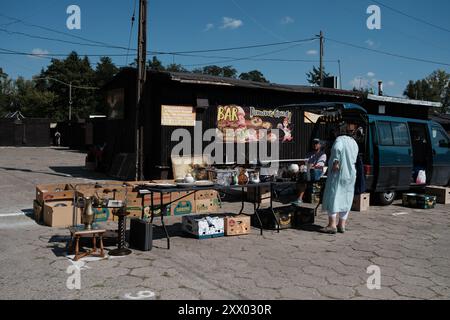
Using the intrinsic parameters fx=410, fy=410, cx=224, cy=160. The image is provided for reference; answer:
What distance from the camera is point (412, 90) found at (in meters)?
76.1

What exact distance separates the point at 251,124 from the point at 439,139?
19.7 ft

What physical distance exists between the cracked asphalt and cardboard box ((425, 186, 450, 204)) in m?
3.62

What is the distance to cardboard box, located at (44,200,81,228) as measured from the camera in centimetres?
801

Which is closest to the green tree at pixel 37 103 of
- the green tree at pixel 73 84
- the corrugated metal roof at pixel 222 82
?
the green tree at pixel 73 84

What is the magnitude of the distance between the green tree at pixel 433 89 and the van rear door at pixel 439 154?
67.8m

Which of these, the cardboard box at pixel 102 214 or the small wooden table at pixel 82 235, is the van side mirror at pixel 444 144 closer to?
the cardboard box at pixel 102 214

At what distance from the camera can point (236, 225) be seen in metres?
7.77

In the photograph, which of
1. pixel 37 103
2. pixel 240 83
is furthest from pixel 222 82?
pixel 37 103

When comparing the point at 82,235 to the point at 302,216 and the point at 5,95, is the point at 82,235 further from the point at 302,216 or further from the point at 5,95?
the point at 5,95

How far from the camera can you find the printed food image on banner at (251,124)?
14.1m

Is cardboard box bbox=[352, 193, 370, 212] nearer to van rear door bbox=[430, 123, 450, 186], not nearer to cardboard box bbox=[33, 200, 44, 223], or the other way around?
van rear door bbox=[430, 123, 450, 186]

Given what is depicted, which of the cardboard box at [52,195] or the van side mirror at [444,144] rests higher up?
the van side mirror at [444,144]
